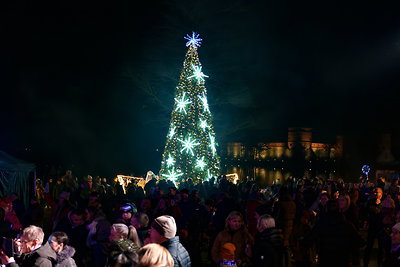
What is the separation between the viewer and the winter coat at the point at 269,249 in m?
5.53

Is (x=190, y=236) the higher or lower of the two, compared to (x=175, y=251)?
lower

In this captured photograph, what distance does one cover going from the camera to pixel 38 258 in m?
4.70

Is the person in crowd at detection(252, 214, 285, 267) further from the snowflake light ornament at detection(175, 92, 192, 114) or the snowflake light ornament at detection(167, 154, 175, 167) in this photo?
the snowflake light ornament at detection(175, 92, 192, 114)

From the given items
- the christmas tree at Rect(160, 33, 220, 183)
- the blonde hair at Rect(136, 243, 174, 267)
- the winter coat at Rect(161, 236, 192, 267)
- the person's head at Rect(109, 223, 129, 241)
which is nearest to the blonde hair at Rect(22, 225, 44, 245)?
the person's head at Rect(109, 223, 129, 241)

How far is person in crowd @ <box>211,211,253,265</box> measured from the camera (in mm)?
6230

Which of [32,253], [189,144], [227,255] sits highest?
[189,144]

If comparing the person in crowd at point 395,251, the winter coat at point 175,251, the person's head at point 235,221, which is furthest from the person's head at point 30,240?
the person in crowd at point 395,251

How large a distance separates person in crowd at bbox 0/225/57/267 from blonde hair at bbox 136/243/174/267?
1.97 meters

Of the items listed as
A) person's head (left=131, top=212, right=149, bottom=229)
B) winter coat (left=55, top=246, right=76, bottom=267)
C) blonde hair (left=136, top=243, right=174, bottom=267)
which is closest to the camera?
blonde hair (left=136, top=243, right=174, bottom=267)

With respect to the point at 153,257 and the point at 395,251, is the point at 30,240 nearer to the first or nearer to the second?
the point at 153,257

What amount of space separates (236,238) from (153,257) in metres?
3.33

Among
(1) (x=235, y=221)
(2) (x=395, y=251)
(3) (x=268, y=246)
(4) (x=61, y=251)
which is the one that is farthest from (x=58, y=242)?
(2) (x=395, y=251)

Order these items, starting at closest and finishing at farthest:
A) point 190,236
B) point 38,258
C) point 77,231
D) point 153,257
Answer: point 153,257 → point 38,258 → point 77,231 → point 190,236

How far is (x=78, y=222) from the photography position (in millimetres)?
7480
